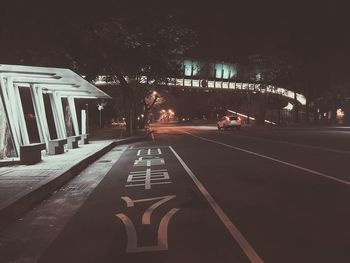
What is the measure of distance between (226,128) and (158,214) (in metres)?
50.1

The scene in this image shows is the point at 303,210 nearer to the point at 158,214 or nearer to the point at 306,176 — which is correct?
the point at 158,214

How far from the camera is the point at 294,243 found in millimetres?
6250

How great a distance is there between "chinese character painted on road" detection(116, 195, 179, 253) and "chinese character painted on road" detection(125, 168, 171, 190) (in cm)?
181

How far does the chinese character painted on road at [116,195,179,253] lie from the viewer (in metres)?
6.20

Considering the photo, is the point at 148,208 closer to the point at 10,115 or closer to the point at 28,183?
the point at 28,183

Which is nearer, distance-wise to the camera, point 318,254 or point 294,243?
point 318,254

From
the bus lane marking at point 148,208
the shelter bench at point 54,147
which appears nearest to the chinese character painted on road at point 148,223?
the bus lane marking at point 148,208

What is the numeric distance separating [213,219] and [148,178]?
587 centimetres

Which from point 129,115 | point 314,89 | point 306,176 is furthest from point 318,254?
point 314,89

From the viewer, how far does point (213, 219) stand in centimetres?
780

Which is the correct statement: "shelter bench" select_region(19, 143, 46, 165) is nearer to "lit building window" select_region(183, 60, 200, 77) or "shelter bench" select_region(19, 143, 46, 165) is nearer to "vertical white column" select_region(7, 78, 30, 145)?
"vertical white column" select_region(7, 78, 30, 145)

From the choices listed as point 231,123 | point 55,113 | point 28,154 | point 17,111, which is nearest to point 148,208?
point 28,154

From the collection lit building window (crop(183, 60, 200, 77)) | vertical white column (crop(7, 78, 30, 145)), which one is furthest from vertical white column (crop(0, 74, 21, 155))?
lit building window (crop(183, 60, 200, 77))

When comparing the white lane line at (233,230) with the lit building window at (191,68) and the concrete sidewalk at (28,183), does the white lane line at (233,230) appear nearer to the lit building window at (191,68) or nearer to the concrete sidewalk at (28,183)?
the concrete sidewalk at (28,183)
